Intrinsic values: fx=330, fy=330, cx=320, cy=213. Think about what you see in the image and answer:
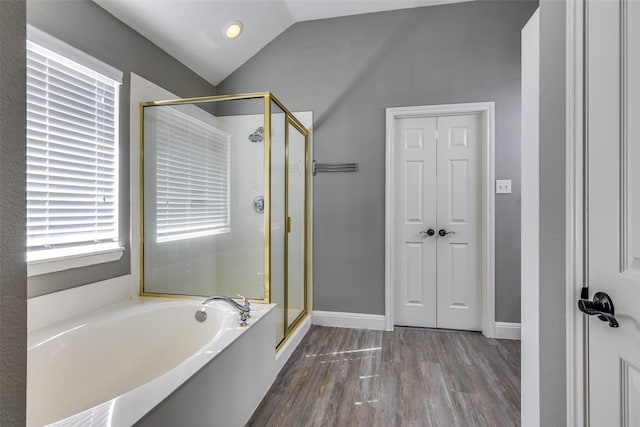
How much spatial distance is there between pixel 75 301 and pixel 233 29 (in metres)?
2.24

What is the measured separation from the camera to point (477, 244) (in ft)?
9.53

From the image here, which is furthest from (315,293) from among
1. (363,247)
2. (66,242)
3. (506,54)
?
(506,54)

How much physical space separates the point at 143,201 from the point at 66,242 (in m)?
0.60

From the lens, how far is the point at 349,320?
3.02 m

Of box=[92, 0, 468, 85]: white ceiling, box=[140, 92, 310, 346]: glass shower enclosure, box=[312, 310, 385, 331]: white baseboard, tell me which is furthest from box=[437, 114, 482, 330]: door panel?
box=[140, 92, 310, 346]: glass shower enclosure

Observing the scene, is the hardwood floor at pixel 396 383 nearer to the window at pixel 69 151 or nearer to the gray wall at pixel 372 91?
the gray wall at pixel 372 91

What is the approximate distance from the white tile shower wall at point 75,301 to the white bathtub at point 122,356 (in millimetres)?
44

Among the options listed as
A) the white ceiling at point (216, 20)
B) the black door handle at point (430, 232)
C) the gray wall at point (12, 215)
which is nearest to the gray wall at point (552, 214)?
the gray wall at point (12, 215)
